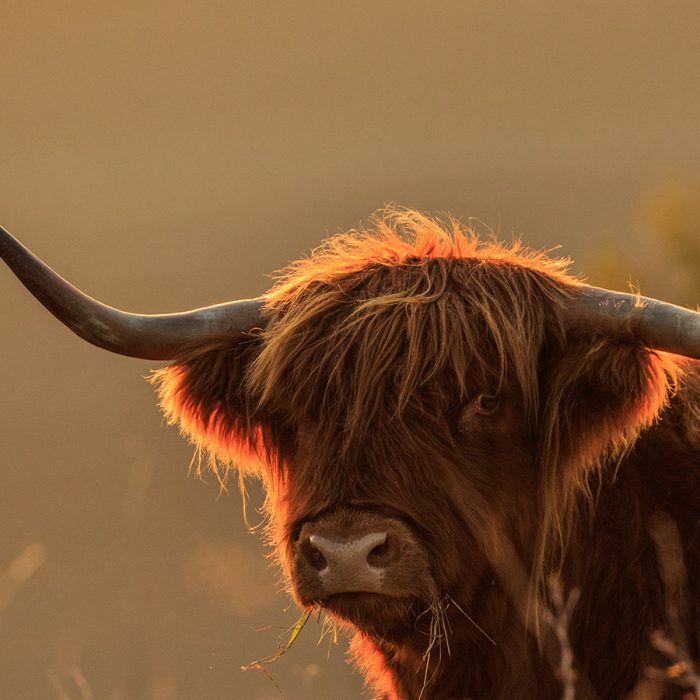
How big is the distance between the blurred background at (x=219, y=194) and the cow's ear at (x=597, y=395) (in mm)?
1565

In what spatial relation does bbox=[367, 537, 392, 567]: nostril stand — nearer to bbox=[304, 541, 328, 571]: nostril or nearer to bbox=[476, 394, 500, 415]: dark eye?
bbox=[304, 541, 328, 571]: nostril

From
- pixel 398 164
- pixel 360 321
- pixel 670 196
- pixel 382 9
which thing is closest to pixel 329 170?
pixel 398 164

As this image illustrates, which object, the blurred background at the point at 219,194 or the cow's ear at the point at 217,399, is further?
the blurred background at the point at 219,194

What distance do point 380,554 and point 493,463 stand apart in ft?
1.92

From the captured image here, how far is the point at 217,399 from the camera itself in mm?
5184

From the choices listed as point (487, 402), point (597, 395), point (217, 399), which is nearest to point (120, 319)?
point (217, 399)

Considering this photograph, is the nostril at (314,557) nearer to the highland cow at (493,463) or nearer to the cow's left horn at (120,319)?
the highland cow at (493,463)

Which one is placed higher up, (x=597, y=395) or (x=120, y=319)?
(x=120, y=319)

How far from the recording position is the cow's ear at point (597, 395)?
4.54 metres

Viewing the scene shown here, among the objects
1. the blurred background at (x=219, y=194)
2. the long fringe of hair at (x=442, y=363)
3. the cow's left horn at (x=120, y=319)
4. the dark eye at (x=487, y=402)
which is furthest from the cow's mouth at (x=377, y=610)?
the cow's left horn at (x=120, y=319)

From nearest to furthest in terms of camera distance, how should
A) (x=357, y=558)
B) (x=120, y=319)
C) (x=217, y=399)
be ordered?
(x=357, y=558) → (x=120, y=319) → (x=217, y=399)

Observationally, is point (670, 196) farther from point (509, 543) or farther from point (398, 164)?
point (398, 164)

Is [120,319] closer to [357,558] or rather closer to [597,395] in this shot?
[357,558]

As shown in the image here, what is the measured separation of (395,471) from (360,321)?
57 cm
